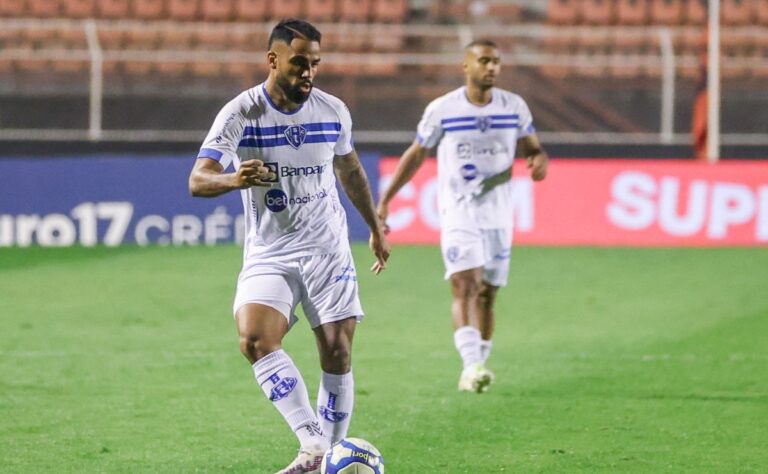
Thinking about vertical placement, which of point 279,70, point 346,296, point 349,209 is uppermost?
point 279,70

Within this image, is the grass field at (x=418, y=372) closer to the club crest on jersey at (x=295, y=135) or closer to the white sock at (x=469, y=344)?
the white sock at (x=469, y=344)

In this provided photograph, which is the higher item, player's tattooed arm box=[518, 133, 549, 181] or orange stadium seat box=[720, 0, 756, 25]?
orange stadium seat box=[720, 0, 756, 25]

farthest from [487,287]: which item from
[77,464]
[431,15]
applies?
[431,15]

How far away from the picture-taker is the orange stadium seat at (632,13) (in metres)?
23.1

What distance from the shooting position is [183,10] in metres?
22.9

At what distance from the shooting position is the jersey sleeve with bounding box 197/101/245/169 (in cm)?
609

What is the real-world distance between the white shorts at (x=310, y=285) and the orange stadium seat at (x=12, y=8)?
55.7ft

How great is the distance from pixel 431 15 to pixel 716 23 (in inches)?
218

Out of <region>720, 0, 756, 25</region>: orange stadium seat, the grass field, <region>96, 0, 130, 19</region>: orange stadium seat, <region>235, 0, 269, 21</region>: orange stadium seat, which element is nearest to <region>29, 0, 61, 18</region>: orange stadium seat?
<region>96, 0, 130, 19</region>: orange stadium seat

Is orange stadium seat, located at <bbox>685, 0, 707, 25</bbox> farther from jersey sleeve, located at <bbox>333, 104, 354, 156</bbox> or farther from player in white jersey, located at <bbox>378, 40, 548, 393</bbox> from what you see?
jersey sleeve, located at <bbox>333, 104, 354, 156</bbox>

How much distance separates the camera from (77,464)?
21.9 ft

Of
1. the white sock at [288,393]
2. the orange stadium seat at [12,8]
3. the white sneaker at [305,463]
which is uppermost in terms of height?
the orange stadium seat at [12,8]

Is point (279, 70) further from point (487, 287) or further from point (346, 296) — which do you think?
point (487, 287)

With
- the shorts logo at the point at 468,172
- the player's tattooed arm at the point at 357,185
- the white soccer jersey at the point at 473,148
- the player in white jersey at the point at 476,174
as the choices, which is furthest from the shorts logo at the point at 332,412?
the shorts logo at the point at 468,172
